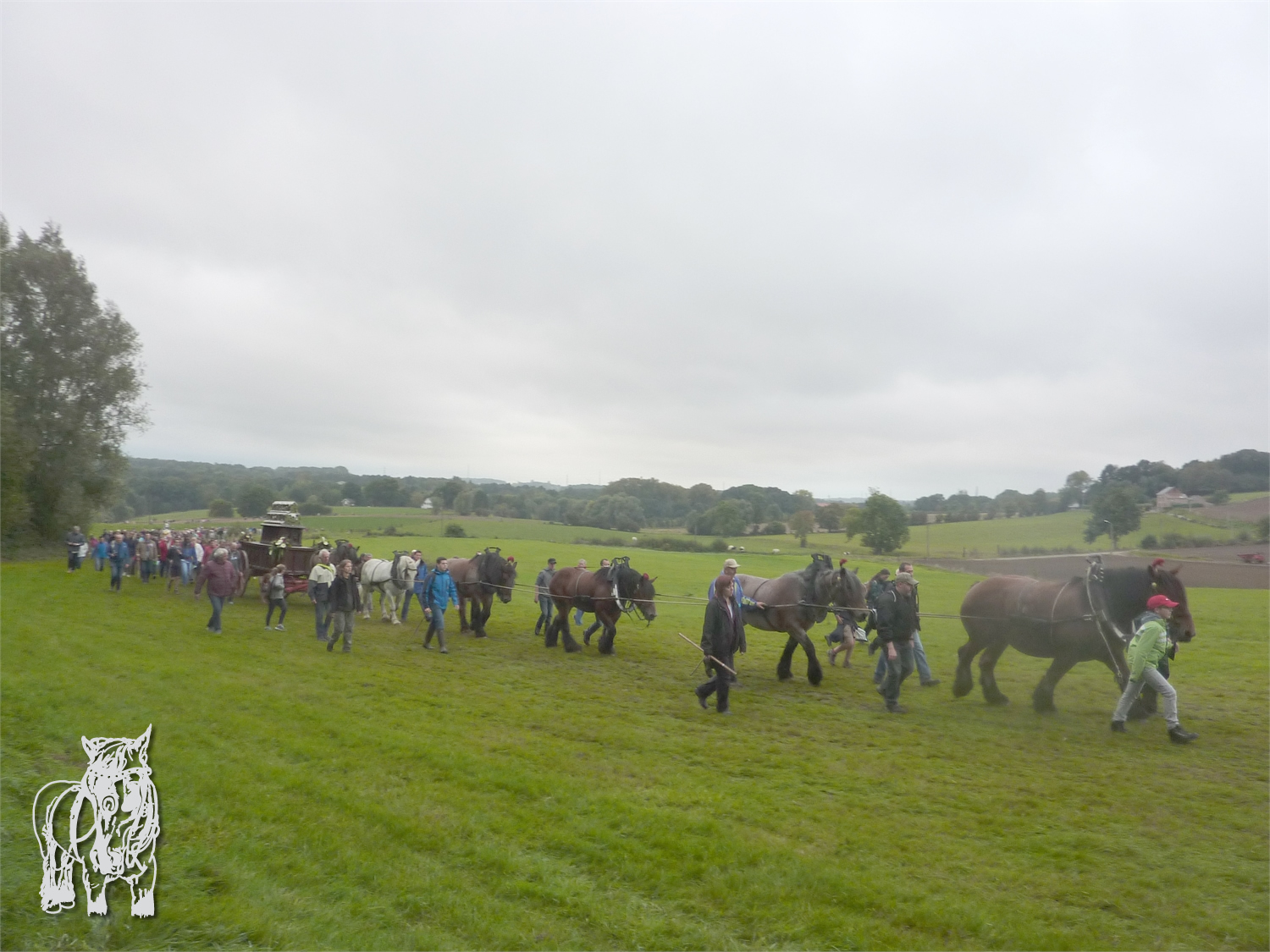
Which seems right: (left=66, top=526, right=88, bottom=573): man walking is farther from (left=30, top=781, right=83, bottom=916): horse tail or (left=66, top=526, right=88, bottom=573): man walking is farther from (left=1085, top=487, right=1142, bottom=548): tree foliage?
(left=1085, top=487, right=1142, bottom=548): tree foliage

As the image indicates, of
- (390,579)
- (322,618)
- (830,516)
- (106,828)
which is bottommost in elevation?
(322,618)

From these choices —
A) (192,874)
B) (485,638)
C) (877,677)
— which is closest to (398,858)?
(192,874)

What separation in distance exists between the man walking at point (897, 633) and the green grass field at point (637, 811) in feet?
1.46

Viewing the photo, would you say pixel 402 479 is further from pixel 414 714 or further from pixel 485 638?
pixel 414 714

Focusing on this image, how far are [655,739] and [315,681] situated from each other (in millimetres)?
5706

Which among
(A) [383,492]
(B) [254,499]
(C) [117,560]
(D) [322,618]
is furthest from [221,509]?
(D) [322,618]

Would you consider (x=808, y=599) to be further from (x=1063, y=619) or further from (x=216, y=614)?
(x=216, y=614)

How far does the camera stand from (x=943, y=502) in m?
21.7

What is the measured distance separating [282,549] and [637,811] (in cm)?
1607

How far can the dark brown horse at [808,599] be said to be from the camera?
1151 cm

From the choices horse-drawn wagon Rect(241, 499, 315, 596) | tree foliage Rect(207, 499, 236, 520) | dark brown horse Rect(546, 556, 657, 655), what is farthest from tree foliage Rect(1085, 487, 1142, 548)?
tree foliage Rect(207, 499, 236, 520)

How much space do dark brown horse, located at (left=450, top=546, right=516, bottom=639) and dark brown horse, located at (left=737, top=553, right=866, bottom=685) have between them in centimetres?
656

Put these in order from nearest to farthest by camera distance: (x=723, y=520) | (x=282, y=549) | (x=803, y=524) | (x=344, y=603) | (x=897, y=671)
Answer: (x=897, y=671) → (x=344, y=603) → (x=282, y=549) → (x=803, y=524) → (x=723, y=520)

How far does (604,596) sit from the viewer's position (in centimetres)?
1425
